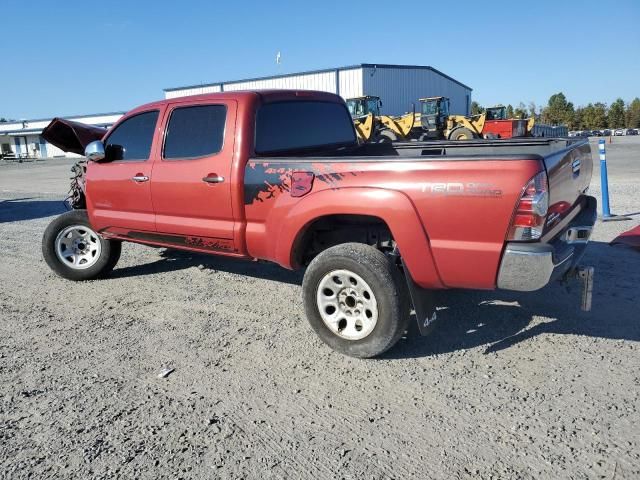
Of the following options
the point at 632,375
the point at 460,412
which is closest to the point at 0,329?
the point at 460,412

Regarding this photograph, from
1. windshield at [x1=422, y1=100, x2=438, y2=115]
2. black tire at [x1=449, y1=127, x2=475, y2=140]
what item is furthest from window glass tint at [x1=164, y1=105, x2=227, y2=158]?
windshield at [x1=422, y1=100, x2=438, y2=115]

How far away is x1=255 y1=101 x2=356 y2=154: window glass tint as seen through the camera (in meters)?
4.25

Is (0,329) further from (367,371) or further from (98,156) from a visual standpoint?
(367,371)

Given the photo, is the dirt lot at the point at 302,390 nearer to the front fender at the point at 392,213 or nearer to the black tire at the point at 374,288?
the black tire at the point at 374,288

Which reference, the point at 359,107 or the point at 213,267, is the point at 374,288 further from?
the point at 359,107

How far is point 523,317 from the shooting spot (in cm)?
415

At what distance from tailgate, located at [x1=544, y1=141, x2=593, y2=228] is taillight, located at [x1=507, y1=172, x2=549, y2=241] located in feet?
0.43

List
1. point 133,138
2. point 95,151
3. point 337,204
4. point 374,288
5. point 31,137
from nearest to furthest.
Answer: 1. point 374,288
2. point 337,204
3. point 95,151
4. point 133,138
5. point 31,137

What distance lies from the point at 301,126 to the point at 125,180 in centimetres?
180

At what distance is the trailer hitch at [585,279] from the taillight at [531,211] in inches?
29.1

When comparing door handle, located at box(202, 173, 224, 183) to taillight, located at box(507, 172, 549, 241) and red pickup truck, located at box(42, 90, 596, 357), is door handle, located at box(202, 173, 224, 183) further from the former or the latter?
taillight, located at box(507, 172, 549, 241)

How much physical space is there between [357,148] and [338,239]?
1.38m

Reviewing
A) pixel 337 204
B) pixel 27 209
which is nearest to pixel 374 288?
pixel 337 204

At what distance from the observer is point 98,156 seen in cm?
494
